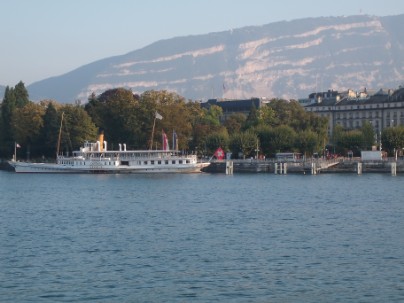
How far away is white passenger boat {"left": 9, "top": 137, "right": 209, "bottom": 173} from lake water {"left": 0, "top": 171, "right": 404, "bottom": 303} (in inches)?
1609

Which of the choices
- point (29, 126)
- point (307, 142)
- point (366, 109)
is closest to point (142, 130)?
point (29, 126)

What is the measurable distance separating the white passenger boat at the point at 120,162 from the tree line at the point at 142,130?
4813 mm

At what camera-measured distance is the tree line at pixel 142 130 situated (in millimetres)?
114125

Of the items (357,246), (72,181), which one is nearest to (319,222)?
(357,246)

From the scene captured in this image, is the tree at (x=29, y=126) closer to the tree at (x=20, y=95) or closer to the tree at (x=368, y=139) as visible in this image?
the tree at (x=20, y=95)

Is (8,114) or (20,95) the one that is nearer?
(8,114)

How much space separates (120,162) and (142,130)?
9826 mm

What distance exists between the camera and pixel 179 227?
144 feet

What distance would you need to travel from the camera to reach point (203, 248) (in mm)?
36500

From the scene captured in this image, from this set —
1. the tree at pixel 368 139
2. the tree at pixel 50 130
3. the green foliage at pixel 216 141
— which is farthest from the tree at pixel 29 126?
the tree at pixel 368 139

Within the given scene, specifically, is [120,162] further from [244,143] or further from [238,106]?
[238,106]

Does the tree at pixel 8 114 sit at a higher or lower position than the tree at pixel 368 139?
higher

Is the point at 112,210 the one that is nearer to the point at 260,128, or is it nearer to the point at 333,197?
the point at 333,197

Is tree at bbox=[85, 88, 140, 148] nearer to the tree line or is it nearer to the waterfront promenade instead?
the tree line
